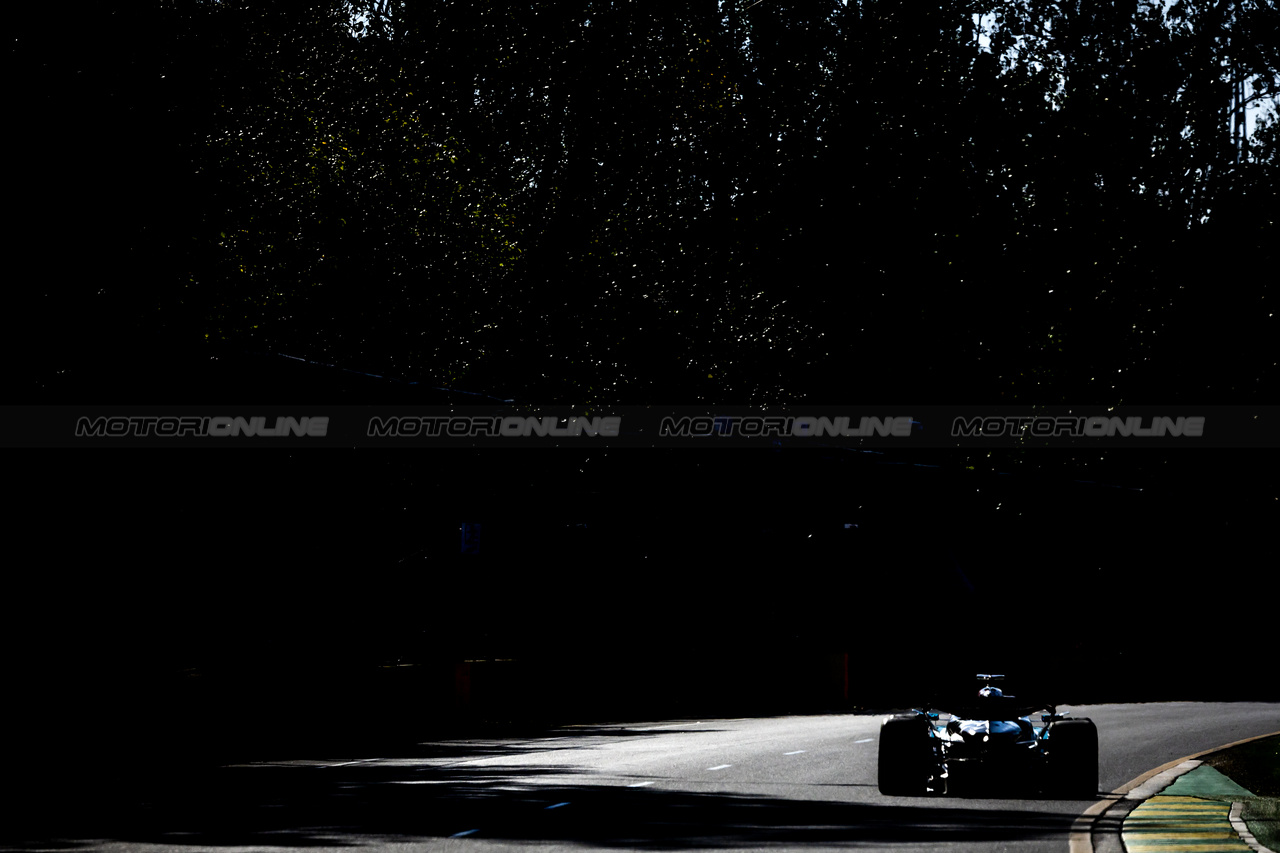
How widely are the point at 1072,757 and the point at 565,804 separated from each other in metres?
4.76

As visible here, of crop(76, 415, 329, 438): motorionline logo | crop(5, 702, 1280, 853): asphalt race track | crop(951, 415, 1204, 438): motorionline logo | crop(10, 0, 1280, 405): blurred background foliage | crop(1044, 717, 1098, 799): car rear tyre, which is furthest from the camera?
crop(951, 415, 1204, 438): motorionline logo

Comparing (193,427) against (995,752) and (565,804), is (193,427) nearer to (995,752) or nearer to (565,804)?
(565,804)

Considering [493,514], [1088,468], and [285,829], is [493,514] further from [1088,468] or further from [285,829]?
[285,829]

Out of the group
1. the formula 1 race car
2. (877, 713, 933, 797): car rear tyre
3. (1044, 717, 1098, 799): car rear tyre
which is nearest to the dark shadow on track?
(877, 713, 933, 797): car rear tyre

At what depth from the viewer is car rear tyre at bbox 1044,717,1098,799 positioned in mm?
13992

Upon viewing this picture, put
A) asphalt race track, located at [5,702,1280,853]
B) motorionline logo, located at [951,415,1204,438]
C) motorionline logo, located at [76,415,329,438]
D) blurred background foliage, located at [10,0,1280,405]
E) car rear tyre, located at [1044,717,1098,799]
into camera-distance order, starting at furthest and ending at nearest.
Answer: motorionline logo, located at [951,415,1204,438] < motorionline logo, located at [76,415,329,438] < blurred background foliage, located at [10,0,1280,405] < car rear tyre, located at [1044,717,1098,799] < asphalt race track, located at [5,702,1280,853]

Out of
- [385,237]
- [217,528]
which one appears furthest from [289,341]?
[217,528]

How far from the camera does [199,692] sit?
22109mm

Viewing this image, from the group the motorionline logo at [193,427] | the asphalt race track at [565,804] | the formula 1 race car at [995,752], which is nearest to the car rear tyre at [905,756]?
the formula 1 race car at [995,752]

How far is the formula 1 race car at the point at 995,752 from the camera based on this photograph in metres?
14.0

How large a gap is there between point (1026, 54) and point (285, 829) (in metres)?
40.1

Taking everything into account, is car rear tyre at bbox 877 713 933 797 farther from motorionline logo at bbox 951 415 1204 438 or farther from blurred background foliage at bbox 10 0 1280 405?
motorionline logo at bbox 951 415 1204 438

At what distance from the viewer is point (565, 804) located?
13562 millimetres

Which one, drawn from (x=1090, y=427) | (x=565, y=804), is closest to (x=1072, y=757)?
(x=565, y=804)
